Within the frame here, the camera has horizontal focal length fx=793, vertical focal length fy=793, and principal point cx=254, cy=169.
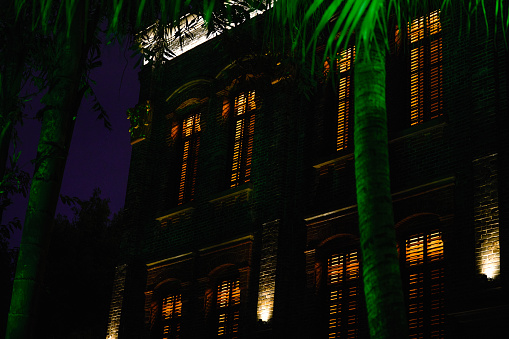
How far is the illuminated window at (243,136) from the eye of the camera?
17.3m

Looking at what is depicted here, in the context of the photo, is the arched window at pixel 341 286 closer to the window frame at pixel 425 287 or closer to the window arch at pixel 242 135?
the window frame at pixel 425 287

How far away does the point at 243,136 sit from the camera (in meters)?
17.6

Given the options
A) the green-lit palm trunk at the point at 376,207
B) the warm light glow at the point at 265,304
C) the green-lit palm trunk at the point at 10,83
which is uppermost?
the green-lit palm trunk at the point at 10,83

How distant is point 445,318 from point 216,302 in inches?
220

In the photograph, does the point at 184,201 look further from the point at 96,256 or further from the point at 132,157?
the point at 96,256

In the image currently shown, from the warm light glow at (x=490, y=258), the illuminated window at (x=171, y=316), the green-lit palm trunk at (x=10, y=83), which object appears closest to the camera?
the green-lit palm trunk at (x=10, y=83)

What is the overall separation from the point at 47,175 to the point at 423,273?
21.7 ft

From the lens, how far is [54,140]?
9.37 meters

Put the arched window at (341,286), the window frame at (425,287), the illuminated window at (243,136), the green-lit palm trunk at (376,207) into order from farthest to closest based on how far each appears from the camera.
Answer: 1. the illuminated window at (243,136)
2. the arched window at (341,286)
3. the window frame at (425,287)
4. the green-lit palm trunk at (376,207)

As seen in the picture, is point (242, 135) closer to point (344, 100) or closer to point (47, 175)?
point (344, 100)

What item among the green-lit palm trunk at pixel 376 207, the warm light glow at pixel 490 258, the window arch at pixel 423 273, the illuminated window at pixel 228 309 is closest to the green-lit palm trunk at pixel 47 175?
the green-lit palm trunk at pixel 376 207

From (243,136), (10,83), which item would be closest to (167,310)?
(243,136)

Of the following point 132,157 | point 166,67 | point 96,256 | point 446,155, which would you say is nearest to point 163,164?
point 132,157

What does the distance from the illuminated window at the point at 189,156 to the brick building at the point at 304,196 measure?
1.7 inches
